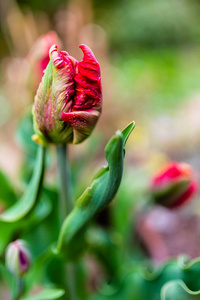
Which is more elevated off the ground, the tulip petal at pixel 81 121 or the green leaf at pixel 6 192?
the tulip petal at pixel 81 121

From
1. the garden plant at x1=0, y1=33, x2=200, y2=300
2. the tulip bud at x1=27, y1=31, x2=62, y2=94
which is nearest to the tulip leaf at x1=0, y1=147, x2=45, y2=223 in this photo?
the garden plant at x1=0, y1=33, x2=200, y2=300

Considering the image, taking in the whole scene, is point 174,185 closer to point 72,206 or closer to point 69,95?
point 72,206

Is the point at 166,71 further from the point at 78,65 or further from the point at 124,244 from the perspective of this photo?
the point at 78,65

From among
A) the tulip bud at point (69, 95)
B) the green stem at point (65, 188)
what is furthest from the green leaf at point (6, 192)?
the tulip bud at point (69, 95)

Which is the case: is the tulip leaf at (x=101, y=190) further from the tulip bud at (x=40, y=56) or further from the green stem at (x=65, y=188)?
the tulip bud at (x=40, y=56)

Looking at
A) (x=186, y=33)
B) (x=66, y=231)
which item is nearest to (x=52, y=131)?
(x=66, y=231)

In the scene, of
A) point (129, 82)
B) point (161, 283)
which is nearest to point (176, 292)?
point (161, 283)
